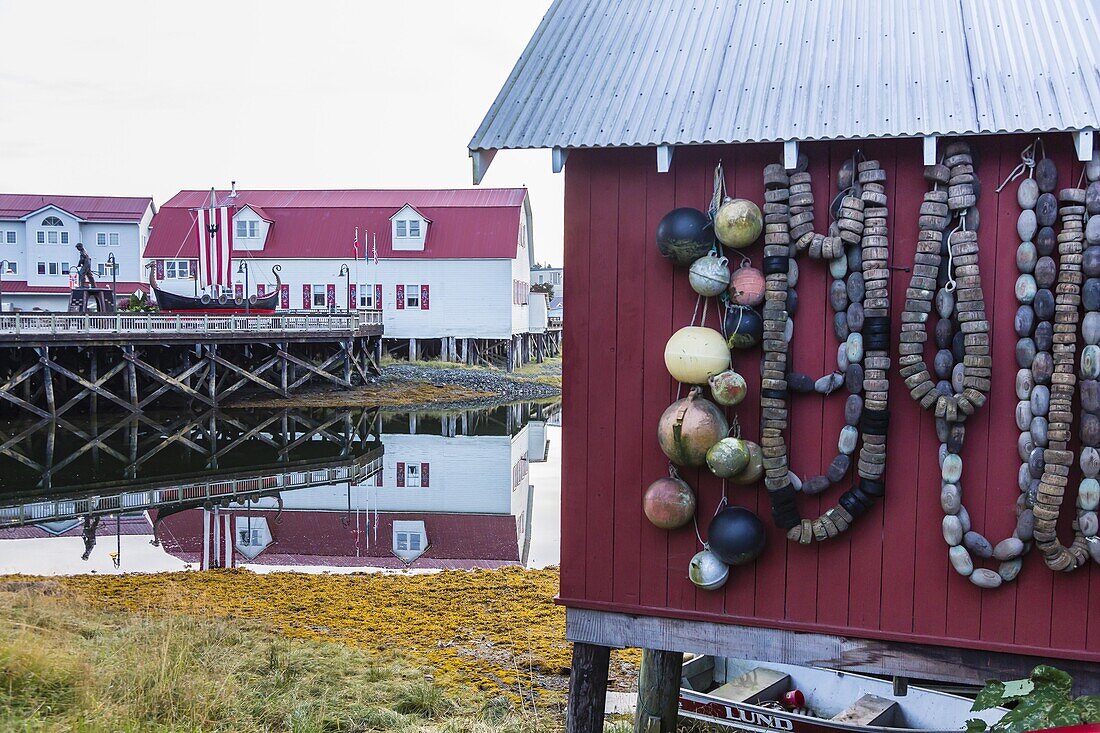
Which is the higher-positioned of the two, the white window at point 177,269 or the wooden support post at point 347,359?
the white window at point 177,269

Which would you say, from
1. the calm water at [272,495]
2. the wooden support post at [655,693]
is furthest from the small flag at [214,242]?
the wooden support post at [655,693]

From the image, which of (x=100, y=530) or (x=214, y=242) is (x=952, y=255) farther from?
(x=214, y=242)

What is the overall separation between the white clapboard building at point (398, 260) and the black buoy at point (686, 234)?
40733 millimetres

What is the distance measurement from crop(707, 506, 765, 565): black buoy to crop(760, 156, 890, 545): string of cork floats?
0.55ft

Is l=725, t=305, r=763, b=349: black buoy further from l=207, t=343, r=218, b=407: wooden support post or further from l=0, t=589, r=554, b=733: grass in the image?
l=207, t=343, r=218, b=407: wooden support post

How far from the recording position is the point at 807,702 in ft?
30.8

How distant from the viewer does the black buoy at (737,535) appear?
618 cm

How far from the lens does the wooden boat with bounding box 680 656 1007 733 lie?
8.34 m

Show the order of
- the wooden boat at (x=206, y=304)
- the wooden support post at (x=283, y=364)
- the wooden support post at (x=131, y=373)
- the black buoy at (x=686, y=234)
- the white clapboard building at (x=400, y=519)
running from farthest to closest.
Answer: the wooden boat at (x=206, y=304) → the wooden support post at (x=283, y=364) → the wooden support post at (x=131, y=373) → the white clapboard building at (x=400, y=519) → the black buoy at (x=686, y=234)

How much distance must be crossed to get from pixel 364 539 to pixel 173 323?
65.2ft

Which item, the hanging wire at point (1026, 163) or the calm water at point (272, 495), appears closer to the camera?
the hanging wire at point (1026, 163)

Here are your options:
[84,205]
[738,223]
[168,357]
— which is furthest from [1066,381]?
[84,205]

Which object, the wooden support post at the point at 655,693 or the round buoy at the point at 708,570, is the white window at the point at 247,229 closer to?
the wooden support post at the point at 655,693

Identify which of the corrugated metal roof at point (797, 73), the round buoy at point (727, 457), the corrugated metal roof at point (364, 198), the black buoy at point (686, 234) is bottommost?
the round buoy at point (727, 457)
